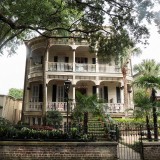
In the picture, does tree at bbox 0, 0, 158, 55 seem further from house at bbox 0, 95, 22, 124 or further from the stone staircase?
house at bbox 0, 95, 22, 124

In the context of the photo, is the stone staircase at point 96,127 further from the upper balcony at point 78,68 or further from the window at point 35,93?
the window at point 35,93

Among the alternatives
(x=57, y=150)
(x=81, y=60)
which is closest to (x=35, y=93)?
(x=81, y=60)

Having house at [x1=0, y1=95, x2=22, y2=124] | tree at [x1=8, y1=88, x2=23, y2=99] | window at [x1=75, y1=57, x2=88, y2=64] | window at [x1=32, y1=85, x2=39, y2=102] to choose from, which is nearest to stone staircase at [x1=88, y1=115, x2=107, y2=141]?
window at [x1=32, y1=85, x2=39, y2=102]

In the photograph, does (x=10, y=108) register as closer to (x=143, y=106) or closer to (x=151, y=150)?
(x=143, y=106)

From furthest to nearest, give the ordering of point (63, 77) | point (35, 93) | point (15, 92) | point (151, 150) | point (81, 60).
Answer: point (15, 92), point (81, 60), point (35, 93), point (63, 77), point (151, 150)

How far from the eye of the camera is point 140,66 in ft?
65.2

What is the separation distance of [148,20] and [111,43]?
352 centimetres

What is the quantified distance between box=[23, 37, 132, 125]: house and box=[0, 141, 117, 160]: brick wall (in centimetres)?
1091

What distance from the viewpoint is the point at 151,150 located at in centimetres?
1081

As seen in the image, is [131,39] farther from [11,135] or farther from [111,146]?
[11,135]

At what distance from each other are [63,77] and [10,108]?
A: 9.68 meters

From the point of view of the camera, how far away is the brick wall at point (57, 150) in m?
10.1

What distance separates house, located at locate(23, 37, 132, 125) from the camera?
2283 centimetres

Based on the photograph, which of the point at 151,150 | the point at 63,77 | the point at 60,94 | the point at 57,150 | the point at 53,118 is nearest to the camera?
the point at 57,150
